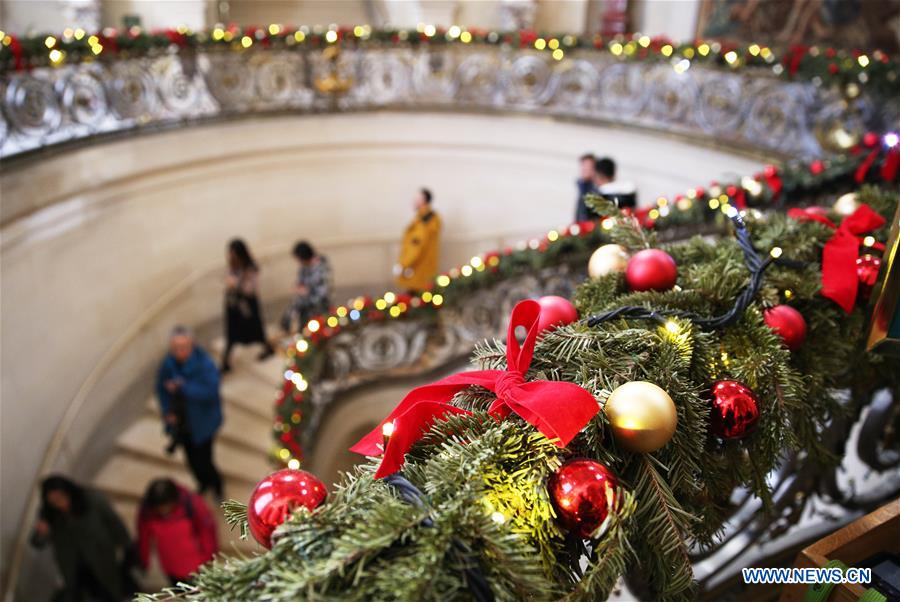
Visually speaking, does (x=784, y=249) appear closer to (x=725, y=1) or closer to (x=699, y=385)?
(x=699, y=385)

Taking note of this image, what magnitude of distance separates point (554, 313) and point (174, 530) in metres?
3.82

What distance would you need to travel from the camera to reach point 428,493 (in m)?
0.94

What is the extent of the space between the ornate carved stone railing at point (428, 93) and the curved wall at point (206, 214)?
0.21 meters

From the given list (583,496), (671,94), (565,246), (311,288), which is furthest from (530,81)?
(583,496)

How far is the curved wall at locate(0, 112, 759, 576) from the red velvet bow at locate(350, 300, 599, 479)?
16.6 ft

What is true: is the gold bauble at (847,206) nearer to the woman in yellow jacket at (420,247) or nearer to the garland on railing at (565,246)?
the garland on railing at (565,246)

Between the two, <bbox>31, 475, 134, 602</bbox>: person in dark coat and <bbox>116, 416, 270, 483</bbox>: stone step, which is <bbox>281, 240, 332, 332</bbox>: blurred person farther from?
<bbox>31, 475, 134, 602</bbox>: person in dark coat

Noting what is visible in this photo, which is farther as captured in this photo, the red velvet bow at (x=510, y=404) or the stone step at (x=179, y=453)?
the stone step at (x=179, y=453)

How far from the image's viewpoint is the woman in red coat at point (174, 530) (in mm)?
4203

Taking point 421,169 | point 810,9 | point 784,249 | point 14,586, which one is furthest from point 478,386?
point 810,9

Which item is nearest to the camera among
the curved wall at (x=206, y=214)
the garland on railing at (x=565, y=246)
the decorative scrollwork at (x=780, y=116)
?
the garland on railing at (x=565, y=246)

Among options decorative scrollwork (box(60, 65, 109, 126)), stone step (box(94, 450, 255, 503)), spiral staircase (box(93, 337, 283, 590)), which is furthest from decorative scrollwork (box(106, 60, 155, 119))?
stone step (box(94, 450, 255, 503))

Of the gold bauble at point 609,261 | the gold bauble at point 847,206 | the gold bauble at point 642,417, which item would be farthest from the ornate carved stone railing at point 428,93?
the gold bauble at point 642,417

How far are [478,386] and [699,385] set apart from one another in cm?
43
